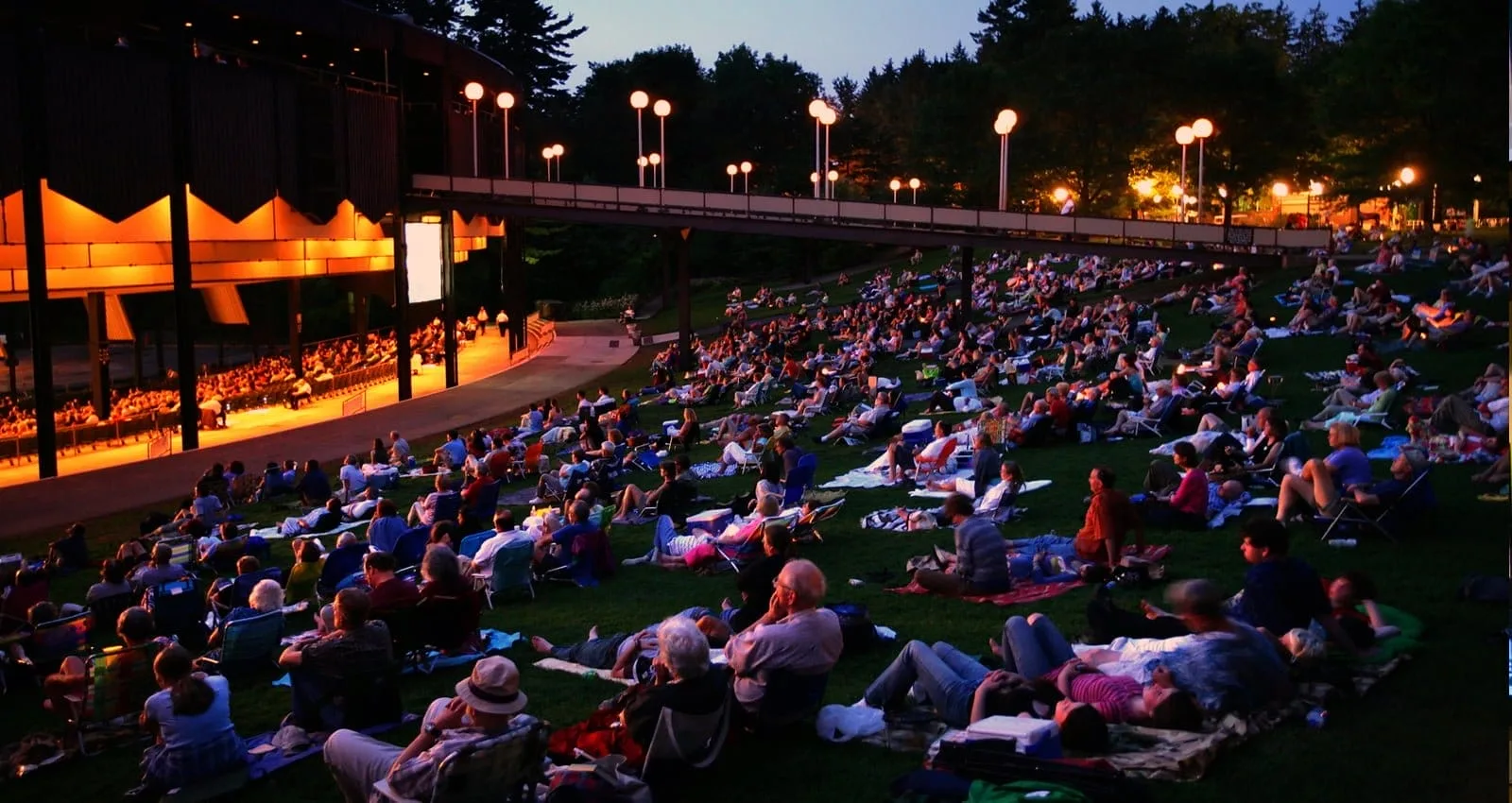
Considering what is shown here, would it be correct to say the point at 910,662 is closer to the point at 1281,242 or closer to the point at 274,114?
the point at 1281,242

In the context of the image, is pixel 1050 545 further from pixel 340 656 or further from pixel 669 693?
pixel 340 656

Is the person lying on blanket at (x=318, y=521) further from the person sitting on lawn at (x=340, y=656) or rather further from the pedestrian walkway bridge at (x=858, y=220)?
the pedestrian walkway bridge at (x=858, y=220)

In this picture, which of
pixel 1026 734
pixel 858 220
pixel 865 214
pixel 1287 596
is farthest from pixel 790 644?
pixel 858 220

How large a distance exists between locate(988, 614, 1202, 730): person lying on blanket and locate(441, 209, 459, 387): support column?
106ft

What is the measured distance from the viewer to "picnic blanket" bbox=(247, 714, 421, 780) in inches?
279

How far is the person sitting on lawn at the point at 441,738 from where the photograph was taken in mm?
5543

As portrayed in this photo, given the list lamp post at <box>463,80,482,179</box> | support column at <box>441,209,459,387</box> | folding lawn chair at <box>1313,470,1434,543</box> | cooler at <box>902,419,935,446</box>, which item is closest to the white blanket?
cooler at <box>902,419,935,446</box>

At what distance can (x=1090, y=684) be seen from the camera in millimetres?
6734

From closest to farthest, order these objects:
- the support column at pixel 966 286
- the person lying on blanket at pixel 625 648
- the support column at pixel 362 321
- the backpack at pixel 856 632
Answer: the person lying on blanket at pixel 625 648 → the backpack at pixel 856 632 → the support column at pixel 966 286 → the support column at pixel 362 321

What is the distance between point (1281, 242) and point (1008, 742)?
27.5 metres

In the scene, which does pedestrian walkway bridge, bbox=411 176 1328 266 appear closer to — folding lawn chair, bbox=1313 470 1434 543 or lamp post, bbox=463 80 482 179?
lamp post, bbox=463 80 482 179

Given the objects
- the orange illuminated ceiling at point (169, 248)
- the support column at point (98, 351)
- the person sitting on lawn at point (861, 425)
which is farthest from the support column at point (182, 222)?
the person sitting on lawn at point (861, 425)

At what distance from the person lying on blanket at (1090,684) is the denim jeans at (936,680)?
26 centimetres

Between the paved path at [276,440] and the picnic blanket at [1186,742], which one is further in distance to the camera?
the paved path at [276,440]
